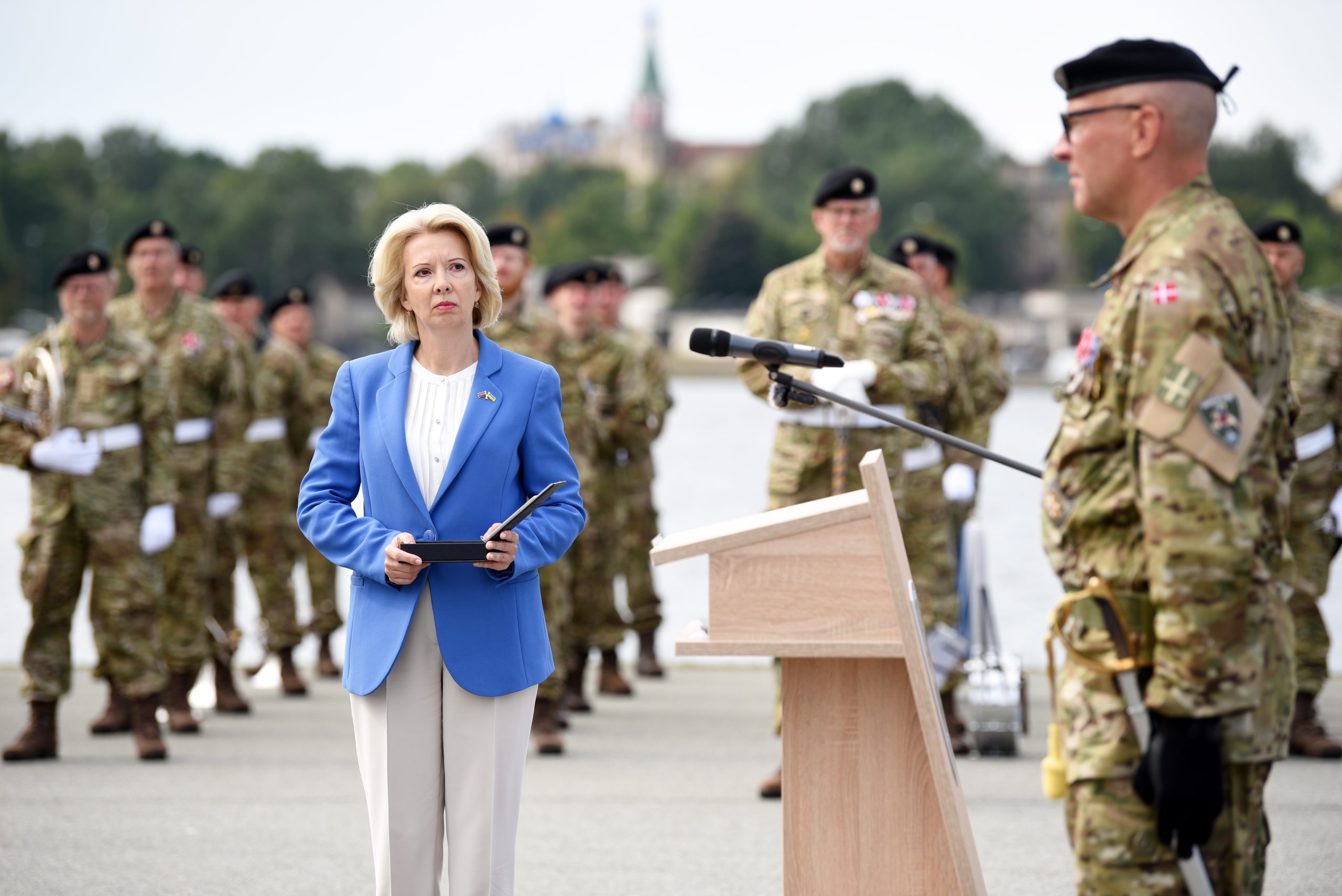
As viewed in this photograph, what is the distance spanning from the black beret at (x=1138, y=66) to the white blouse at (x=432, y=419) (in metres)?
1.79

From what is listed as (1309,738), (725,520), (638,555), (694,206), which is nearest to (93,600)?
(638,555)

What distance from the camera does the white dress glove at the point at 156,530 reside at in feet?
27.2

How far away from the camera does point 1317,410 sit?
854 centimetres

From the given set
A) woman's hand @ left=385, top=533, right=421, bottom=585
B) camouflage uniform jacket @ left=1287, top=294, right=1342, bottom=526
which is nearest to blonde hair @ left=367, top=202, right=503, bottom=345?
woman's hand @ left=385, top=533, right=421, bottom=585

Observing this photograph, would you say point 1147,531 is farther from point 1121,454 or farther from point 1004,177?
point 1004,177

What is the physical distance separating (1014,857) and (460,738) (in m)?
2.93

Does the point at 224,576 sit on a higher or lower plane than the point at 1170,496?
lower

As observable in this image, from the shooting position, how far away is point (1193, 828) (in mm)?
3078

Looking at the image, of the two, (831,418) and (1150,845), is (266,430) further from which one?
(1150,845)

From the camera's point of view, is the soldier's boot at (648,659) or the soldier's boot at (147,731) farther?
the soldier's boot at (648,659)

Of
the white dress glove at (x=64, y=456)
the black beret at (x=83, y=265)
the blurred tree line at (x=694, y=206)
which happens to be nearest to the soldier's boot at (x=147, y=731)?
the white dress glove at (x=64, y=456)

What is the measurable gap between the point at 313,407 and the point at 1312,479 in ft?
22.6

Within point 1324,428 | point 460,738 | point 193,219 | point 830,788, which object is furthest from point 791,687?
point 193,219

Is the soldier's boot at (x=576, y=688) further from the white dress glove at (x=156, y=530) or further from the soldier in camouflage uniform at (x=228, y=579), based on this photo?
the white dress glove at (x=156, y=530)
